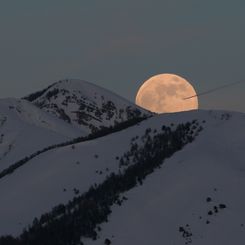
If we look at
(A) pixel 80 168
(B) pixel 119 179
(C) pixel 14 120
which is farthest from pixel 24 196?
(C) pixel 14 120

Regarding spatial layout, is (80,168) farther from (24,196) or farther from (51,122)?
(51,122)

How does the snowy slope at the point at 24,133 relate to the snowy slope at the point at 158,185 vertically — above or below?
below

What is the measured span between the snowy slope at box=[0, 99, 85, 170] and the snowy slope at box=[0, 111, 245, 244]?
143ft

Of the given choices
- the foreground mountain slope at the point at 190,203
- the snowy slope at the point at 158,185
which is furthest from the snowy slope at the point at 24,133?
the foreground mountain slope at the point at 190,203

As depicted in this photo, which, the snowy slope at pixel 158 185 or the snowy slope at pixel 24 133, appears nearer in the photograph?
the snowy slope at pixel 158 185

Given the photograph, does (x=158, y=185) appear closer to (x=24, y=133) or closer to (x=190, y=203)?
(x=190, y=203)

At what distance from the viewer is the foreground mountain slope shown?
5778 centimetres

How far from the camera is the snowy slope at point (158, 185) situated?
5912 centimetres

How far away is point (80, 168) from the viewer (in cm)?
9006

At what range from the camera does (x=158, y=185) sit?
2712 inches

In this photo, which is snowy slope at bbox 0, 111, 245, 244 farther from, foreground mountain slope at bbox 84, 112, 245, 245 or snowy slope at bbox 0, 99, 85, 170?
snowy slope at bbox 0, 99, 85, 170

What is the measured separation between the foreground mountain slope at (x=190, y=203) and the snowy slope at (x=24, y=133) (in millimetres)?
67118

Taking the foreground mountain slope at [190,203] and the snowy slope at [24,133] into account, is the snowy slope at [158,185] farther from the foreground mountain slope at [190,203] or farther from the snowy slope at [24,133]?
the snowy slope at [24,133]

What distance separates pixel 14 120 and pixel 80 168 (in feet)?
317
